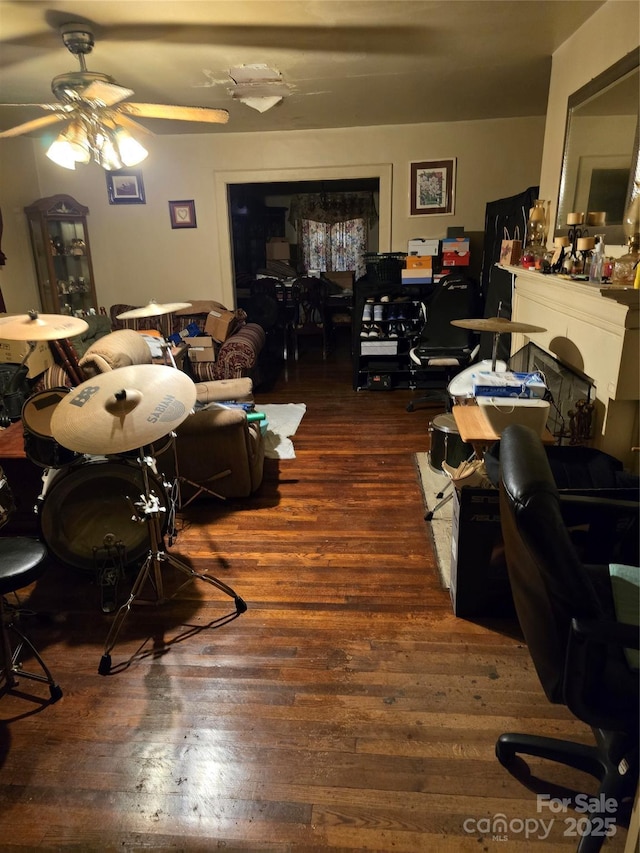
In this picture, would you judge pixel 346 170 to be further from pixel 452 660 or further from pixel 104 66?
pixel 452 660

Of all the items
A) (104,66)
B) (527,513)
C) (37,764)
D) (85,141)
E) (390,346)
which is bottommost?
(37,764)

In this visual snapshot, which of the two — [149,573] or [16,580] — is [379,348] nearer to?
[149,573]

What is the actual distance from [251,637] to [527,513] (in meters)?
1.41

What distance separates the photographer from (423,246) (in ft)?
16.9

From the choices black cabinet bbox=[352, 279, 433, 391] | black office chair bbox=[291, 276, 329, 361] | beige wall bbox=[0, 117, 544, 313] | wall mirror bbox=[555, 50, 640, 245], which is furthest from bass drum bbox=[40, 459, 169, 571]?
black office chair bbox=[291, 276, 329, 361]

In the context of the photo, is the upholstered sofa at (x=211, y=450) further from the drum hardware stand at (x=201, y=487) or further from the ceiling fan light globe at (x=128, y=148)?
the ceiling fan light globe at (x=128, y=148)

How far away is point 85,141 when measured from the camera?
259 cm

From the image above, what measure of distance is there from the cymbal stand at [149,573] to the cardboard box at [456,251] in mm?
3907

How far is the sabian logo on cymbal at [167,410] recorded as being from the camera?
191cm

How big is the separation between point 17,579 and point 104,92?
202cm

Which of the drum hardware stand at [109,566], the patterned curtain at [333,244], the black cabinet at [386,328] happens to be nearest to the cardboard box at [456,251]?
the black cabinet at [386,328]

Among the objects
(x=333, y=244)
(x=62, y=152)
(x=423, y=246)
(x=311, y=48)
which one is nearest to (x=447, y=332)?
(x=423, y=246)

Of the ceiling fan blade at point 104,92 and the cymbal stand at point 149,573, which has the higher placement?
the ceiling fan blade at point 104,92

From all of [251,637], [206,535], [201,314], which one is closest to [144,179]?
[201,314]
